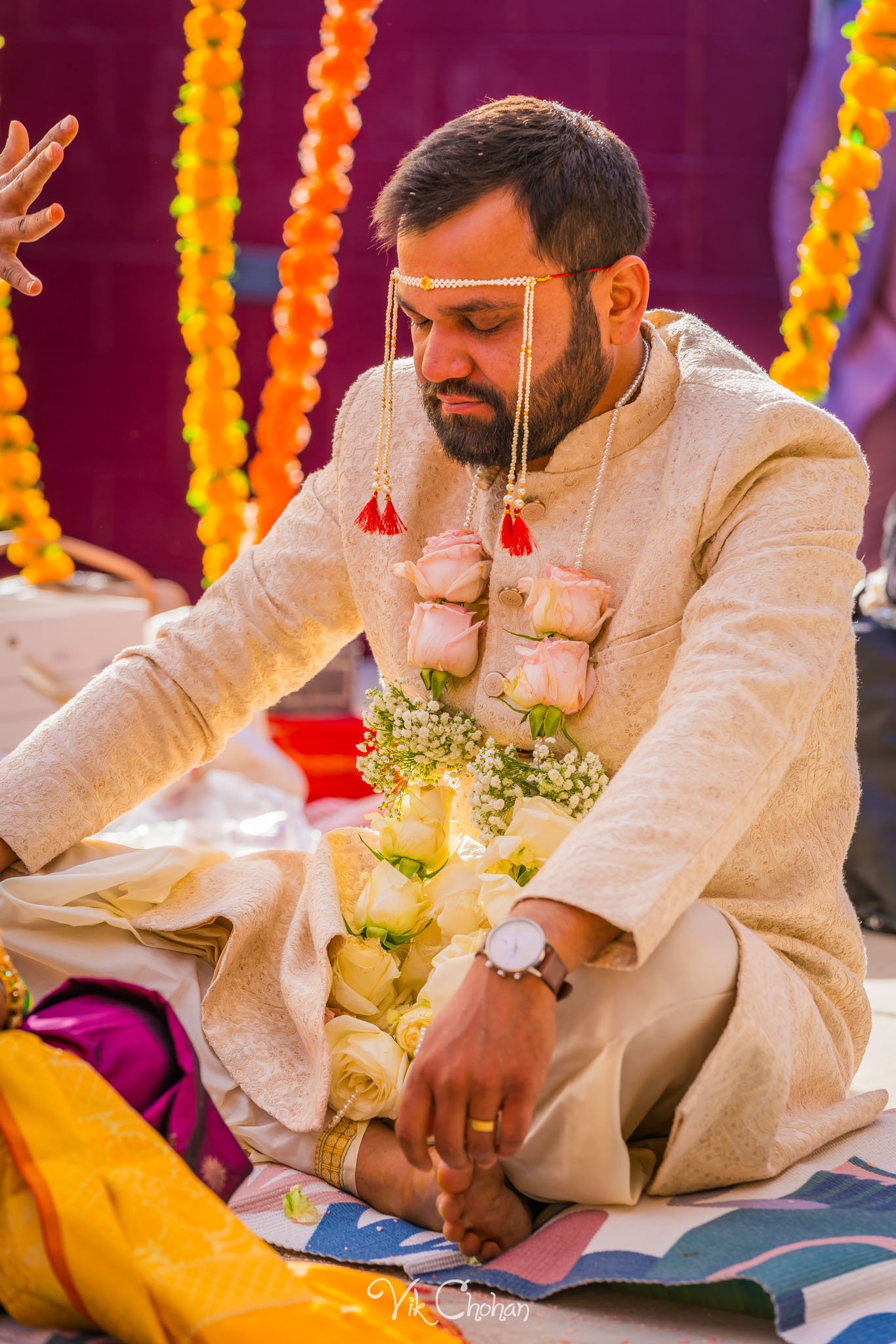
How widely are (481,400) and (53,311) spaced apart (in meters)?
5.48

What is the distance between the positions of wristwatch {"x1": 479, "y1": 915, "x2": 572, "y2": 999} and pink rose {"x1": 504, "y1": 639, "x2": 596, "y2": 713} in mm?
547

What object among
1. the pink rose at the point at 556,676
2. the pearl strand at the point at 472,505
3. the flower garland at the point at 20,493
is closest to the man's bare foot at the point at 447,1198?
the pink rose at the point at 556,676

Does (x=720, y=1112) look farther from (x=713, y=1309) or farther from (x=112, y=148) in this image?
(x=112, y=148)

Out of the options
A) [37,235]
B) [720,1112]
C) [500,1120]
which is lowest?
[720,1112]

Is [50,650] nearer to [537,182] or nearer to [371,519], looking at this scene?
[371,519]

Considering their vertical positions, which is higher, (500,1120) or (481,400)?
(481,400)

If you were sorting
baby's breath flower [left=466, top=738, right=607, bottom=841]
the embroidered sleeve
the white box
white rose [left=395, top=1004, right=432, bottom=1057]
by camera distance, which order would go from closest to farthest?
white rose [left=395, top=1004, right=432, bottom=1057] < baby's breath flower [left=466, top=738, right=607, bottom=841] < the embroidered sleeve < the white box

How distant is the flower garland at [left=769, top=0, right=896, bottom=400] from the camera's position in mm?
4430

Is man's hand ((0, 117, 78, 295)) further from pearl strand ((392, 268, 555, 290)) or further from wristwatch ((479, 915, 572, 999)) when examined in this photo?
wristwatch ((479, 915, 572, 999))

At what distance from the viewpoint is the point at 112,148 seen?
6.98 metres

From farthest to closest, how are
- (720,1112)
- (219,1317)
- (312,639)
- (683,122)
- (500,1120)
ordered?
(683,122), (312,639), (720,1112), (500,1120), (219,1317)

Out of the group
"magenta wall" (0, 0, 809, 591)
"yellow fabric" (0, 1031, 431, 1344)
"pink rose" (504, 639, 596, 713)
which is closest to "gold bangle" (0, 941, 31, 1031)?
"yellow fabric" (0, 1031, 431, 1344)

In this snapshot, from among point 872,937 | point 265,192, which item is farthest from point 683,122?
point 872,937

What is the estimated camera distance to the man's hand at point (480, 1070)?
1564mm
